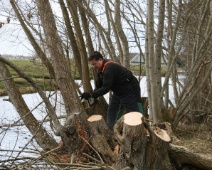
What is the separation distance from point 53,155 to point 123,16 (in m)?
4.70

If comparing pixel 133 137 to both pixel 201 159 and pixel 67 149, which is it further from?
pixel 67 149

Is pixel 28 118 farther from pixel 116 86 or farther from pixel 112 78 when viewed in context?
pixel 112 78

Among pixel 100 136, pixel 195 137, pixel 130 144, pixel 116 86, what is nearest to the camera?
pixel 130 144

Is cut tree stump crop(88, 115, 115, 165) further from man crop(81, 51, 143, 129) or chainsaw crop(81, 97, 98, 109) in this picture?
chainsaw crop(81, 97, 98, 109)

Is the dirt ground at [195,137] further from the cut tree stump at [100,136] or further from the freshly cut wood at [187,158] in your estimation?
the cut tree stump at [100,136]

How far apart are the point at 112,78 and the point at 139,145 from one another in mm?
1870

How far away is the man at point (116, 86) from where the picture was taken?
19.8 feet

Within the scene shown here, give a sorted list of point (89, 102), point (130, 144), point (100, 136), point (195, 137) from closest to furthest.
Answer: point (130, 144), point (100, 136), point (89, 102), point (195, 137)

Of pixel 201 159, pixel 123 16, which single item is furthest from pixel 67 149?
pixel 123 16

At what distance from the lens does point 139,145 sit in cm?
437

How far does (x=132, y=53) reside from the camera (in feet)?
35.0

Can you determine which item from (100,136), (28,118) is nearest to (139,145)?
(100,136)

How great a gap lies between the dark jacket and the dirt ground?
1787 millimetres

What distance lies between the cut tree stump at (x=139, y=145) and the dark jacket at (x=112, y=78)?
1.48 m
